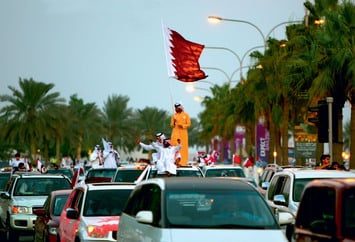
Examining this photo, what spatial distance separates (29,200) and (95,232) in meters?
9.98

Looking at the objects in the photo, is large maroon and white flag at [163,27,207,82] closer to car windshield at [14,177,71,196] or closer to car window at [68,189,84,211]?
car windshield at [14,177,71,196]

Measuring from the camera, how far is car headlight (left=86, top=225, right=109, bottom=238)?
16.0 meters

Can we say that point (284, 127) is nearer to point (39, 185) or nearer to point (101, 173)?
point (101, 173)

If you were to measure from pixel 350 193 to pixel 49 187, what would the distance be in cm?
1656

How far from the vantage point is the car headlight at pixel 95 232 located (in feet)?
52.5

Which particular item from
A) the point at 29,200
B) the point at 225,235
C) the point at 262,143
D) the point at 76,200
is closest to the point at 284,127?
the point at 262,143

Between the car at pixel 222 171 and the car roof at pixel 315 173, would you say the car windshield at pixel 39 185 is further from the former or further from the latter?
the car roof at pixel 315 173

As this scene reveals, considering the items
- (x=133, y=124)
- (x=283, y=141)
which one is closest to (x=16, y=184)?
(x=283, y=141)

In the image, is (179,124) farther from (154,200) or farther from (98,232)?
(154,200)

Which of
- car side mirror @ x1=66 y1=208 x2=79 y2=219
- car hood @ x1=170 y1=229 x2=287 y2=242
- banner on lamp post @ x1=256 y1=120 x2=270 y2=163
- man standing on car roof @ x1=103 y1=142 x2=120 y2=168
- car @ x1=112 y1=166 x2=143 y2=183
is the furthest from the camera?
banner on lamp post @ x1=256 y1=120 x2=270 y2=163

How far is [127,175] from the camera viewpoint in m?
28.0

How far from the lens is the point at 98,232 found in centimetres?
1603

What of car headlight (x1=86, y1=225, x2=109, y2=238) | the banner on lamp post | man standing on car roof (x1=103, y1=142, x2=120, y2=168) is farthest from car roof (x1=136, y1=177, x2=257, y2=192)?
the banner on lamp post

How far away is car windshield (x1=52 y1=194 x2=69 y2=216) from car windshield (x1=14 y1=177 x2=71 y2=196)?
5.54 metres
